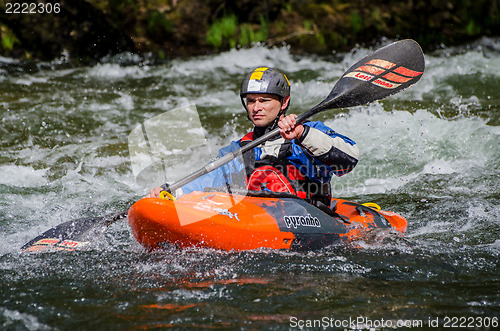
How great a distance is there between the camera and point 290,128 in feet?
10.6

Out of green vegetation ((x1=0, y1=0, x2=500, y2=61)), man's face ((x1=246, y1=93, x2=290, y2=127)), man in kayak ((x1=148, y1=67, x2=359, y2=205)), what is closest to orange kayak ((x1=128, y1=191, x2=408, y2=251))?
man in kayak ((x1=148, y1=67, x2=359, y2=205))

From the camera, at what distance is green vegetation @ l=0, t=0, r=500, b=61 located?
8641 millimetres

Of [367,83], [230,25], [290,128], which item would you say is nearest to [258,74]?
[290,128]

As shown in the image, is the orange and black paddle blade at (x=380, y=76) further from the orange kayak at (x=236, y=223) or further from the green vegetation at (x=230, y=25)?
the green vegetation at (x=230, y=25)

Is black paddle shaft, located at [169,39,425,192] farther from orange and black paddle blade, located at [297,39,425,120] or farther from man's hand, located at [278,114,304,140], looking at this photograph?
man's hand, located at [278,114,304,140]

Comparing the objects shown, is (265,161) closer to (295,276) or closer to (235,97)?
(295,276)

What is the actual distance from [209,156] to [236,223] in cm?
297

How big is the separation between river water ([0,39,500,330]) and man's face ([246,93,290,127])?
0.94m

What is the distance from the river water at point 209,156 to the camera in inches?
98.8

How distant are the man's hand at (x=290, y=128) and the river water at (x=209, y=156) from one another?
721 mm

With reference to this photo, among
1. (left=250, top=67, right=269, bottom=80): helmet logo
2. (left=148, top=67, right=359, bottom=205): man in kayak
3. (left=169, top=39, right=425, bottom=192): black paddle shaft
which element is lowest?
(left=148, top=67, right=359, bottom=205): man in kayak

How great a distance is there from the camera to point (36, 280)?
283 cm

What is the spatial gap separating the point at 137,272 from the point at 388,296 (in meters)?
1.36

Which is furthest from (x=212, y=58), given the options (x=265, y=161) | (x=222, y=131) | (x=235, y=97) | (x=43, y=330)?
(x=43, y=330)
